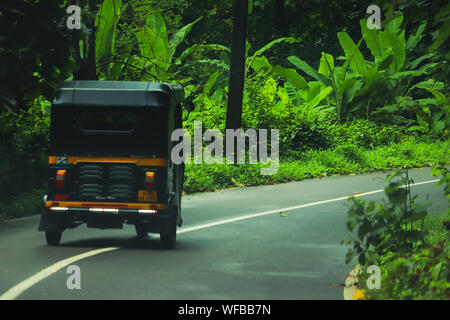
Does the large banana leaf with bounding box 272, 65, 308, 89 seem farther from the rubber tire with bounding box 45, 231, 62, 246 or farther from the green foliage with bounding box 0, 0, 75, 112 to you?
the rubber tire with bounding box 45, 231, 62, 246

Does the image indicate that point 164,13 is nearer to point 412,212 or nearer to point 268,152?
point 268,152

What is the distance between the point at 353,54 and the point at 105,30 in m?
10.1

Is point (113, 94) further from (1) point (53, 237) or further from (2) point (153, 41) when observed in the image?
(2) point (153, 41)

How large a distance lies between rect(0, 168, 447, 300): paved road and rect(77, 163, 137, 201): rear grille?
0.75 metres

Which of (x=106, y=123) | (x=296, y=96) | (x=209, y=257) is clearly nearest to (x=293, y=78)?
(x=296, y=96)

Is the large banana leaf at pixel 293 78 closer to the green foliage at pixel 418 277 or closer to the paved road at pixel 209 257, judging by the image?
the paved road at pixel 209 257

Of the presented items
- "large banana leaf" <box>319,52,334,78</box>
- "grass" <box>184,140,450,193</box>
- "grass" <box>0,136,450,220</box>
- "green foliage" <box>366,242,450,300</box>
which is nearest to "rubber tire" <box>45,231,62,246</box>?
"grass" <box>0,136,450,220</box>

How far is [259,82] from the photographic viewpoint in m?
27.9

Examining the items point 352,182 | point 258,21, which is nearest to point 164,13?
point 258,21

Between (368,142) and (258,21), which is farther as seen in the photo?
(258,21)

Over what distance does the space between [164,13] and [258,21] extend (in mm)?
4526

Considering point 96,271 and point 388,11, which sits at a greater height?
point 388,11

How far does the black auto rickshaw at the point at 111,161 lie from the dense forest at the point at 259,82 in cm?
96
